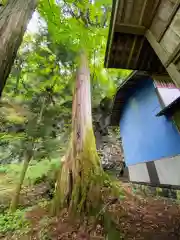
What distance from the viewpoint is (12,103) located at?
767 centimetres

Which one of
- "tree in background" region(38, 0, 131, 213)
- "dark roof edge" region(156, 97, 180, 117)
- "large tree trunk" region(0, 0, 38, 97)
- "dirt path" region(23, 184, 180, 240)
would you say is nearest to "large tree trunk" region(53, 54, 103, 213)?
"tree in background" region(38, 0, 131, 213)

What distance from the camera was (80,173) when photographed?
4.59 m

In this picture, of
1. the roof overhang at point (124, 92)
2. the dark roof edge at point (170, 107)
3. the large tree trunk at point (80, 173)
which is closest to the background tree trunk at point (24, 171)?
the large tree trunk at point (80, 173)

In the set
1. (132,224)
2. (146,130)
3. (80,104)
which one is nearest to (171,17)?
(80,104)

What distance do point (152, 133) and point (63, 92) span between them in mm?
5690

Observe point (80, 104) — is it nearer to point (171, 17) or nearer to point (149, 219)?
point (171, 17)

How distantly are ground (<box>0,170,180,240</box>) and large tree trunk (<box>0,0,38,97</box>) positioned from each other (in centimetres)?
361

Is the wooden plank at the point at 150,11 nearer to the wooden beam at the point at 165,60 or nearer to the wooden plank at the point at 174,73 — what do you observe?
the wooden beam at the point at 165,60

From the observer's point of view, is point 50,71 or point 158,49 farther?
point 50,71

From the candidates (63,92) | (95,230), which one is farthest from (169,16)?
(63,92)

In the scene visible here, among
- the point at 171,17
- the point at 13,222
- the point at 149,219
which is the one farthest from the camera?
the point at 13,222

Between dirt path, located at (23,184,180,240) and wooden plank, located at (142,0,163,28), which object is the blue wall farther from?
wooden plank, located at (142,0,163,28)

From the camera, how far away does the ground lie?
385cm

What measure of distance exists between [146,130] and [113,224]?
422cm
